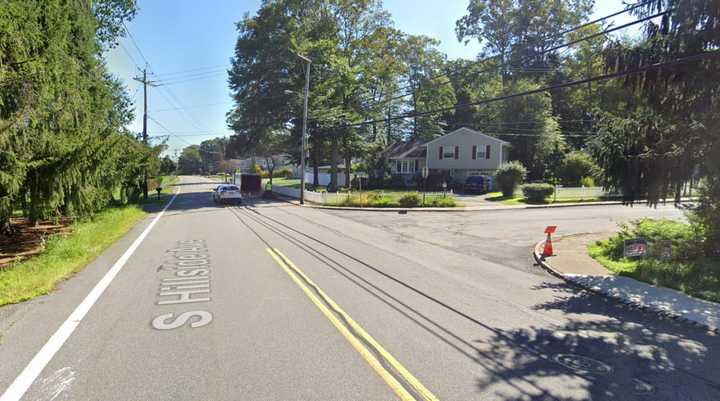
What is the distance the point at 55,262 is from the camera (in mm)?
9641

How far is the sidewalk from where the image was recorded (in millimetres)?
7125

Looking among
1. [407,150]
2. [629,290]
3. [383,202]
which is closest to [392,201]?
[383,202]

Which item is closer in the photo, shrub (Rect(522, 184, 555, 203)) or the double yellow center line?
the double yellow center line

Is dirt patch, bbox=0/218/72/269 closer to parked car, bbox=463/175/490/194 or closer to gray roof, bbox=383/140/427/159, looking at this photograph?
parked car, bbox=463/175/490/194

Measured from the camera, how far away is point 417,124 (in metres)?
59.3

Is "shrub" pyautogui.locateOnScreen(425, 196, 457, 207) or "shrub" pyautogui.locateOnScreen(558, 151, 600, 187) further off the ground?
"shrub" pyautogui.locateOnScreen(558, 151, 600, 187)

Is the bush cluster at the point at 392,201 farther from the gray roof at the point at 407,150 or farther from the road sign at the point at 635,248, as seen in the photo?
the gray roof at the point at 407,150

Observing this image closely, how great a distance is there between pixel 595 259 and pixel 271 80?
38.2 meters

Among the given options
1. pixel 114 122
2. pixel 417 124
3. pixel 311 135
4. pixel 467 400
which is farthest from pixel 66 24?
pixel 417 124

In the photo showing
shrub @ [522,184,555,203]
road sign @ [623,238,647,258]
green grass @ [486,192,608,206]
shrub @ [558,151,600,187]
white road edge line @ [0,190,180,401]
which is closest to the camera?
white road edge line @ [0,190,180,401]

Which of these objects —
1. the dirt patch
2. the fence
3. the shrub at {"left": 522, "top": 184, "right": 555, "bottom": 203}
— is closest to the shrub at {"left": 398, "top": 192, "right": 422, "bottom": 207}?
the fence

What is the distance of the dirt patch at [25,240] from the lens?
10.9 m

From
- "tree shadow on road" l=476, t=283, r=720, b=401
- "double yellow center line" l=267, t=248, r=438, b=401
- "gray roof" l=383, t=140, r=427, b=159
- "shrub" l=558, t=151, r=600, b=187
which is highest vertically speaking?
"gray roof" l=383, t=140, r=427, b=159

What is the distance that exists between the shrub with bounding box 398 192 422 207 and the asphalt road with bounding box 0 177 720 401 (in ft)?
60.1
